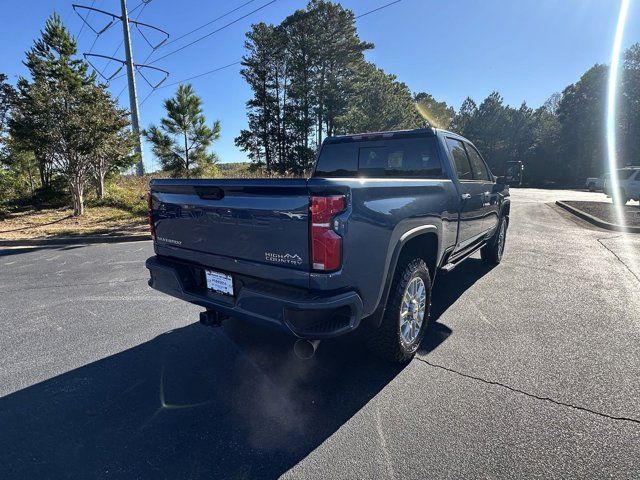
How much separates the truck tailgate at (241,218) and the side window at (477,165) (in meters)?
3.22

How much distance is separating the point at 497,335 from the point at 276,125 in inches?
1188

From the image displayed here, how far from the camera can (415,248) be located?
309 centimetres

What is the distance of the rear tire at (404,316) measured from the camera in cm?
273

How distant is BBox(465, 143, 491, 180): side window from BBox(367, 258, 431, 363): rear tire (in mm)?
2143

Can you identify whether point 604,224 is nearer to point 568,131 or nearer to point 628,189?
point 628,189

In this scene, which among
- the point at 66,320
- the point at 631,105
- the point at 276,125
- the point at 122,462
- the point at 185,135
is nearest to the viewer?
the point at 122,462

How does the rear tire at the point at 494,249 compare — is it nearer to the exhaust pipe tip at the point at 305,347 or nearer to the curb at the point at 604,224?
the exhaust pipe tip at the point at 305,347

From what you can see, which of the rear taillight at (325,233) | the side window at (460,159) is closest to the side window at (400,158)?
the side window at (460,159)

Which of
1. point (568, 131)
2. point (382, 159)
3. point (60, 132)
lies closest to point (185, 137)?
point (60, 132)

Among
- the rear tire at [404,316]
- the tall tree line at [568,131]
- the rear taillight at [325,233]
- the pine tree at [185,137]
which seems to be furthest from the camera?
the tall tree line at [568,131]

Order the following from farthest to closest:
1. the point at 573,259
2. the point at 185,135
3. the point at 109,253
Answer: the point at 185,135
the point at 109,253
the point at 573,259

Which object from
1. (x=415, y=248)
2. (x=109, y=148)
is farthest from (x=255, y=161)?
(x=415, y=248)

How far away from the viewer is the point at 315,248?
2.12 metres

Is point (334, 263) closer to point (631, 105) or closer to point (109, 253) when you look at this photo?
point (109, 253)
